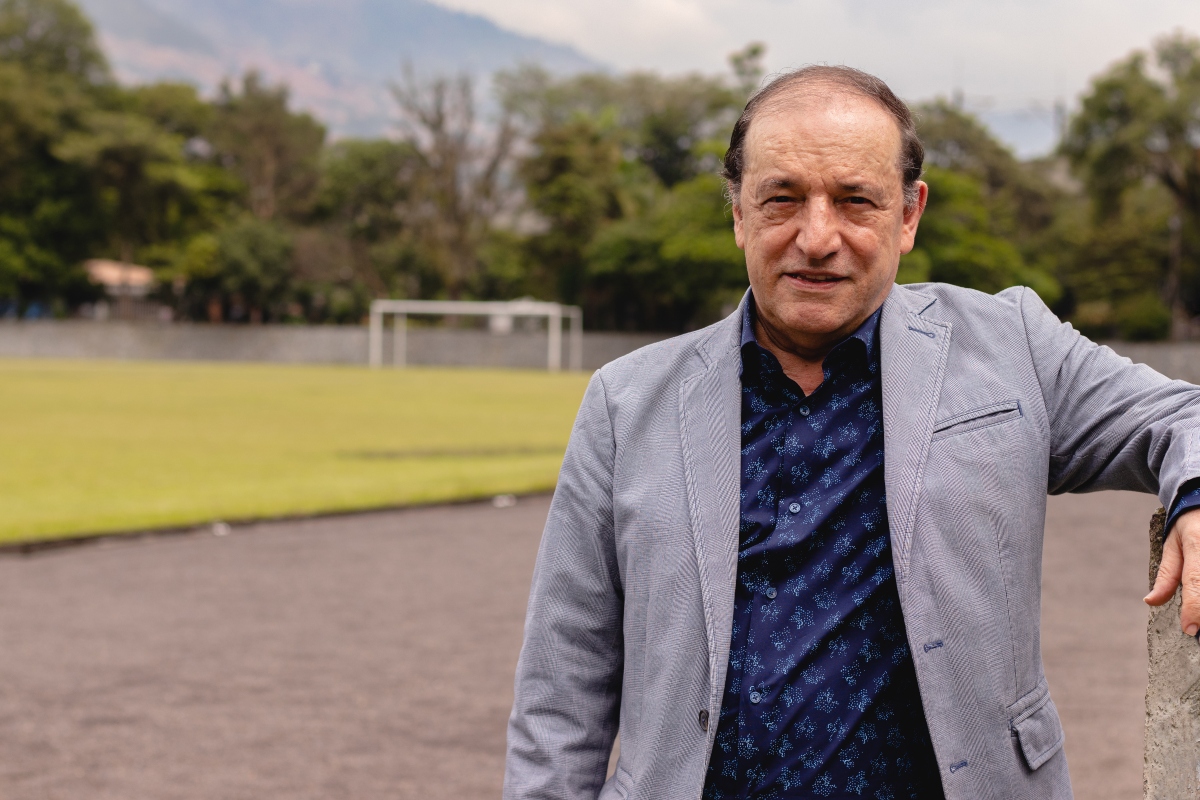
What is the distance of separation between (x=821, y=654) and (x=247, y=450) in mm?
16848

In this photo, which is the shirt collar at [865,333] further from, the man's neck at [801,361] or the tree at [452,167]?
the tree at [452,167]

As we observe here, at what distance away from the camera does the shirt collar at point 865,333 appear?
1977mm

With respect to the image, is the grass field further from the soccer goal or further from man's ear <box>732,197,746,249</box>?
the soccer goal

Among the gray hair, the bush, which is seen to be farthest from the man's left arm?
the bush

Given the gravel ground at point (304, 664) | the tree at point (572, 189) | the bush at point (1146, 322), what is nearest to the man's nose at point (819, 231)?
the gravel ground at point (304, 664)

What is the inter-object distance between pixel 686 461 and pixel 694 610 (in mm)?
218

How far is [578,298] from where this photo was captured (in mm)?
56875

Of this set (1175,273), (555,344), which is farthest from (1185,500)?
(555,344)

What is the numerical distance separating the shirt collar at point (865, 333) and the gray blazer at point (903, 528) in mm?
25

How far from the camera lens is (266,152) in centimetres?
6744

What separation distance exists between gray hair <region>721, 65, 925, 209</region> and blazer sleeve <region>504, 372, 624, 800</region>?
1.49 feet

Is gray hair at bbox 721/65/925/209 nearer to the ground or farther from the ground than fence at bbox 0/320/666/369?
farther from the ground

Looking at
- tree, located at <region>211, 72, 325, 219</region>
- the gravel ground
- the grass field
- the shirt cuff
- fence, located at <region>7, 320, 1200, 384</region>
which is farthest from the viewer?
tree, located at <region>211, 72, 325, 219</region>

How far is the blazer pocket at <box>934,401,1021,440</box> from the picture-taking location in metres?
1.86
